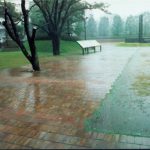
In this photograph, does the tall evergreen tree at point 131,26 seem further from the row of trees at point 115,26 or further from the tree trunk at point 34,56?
the tree trunk at point 34,56

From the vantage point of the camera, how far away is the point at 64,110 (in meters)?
5.95

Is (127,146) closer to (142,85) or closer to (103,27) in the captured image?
(142,85)

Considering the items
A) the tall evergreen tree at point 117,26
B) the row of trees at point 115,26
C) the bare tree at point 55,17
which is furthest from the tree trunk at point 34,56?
the tall evergreen tree at point 117,26

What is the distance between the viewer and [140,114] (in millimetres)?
5621

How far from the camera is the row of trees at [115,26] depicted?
41750 millimetres

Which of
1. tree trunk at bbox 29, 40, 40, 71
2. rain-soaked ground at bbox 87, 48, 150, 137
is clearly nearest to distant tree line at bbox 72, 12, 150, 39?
tree trunk at bbox 29, 40, 40, 71

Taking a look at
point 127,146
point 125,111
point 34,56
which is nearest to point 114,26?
point 34,56

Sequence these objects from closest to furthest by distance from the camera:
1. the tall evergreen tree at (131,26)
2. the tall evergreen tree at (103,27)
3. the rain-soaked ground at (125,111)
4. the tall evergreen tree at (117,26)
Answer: the rain-soaked ground at (125,111)
the tall evergreen tree at (131,26)
the tall evergreen tree at (117,26)
the tall evergreen tree at (103,27)

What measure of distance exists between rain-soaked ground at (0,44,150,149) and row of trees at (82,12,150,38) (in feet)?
108

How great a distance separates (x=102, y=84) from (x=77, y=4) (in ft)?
46.2

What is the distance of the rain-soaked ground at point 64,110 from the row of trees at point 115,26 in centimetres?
3294

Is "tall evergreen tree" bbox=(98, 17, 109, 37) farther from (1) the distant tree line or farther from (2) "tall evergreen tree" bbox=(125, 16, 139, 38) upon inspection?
(2) "tall evergreen tree" bbox=(125, 16, 139, 38)

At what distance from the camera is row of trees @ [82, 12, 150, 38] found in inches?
1644

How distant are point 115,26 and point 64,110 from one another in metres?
39.4
